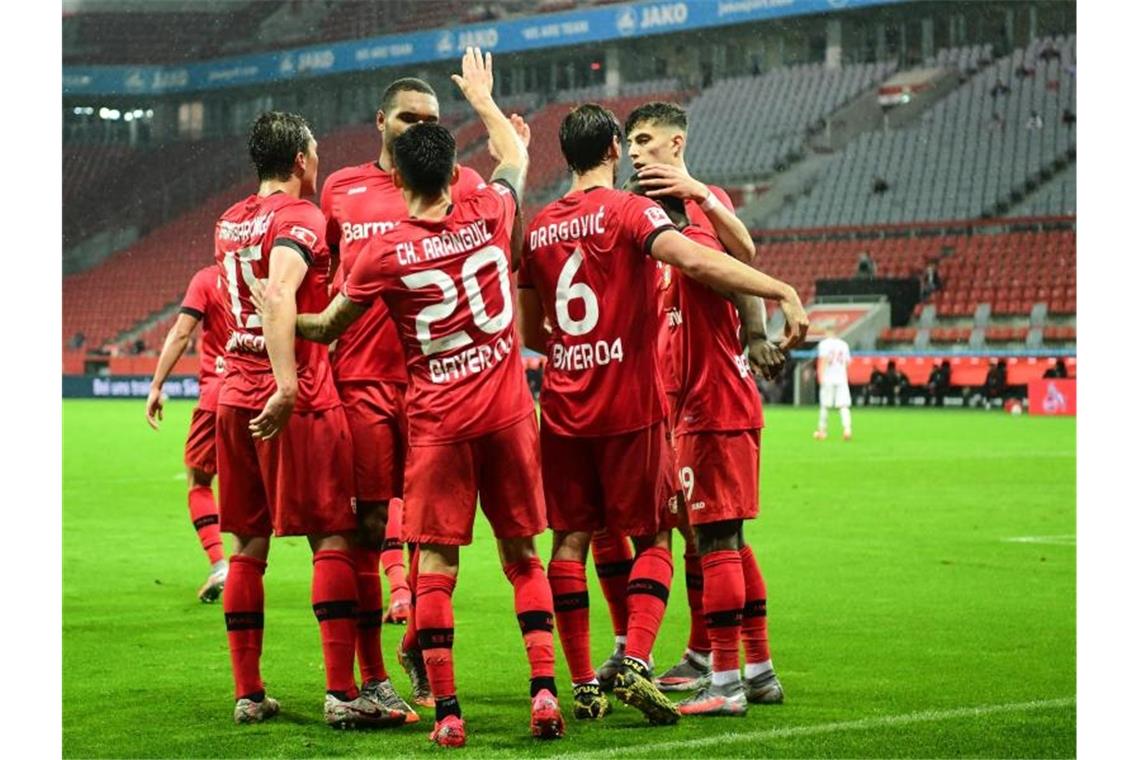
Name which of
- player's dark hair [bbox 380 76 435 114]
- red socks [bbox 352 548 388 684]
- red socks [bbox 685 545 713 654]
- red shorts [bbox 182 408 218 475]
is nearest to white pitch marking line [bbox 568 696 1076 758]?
red socks [bbox 685 545 713 654]

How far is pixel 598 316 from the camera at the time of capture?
5320 millimetres

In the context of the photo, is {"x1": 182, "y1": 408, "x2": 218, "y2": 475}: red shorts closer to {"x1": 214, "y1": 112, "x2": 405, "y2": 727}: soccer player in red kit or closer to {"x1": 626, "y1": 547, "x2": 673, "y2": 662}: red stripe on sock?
{"x1": 214, "y1": 112, "x2": 405, "y2": 727}: soccer player in red kit

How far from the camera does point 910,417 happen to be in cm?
2495

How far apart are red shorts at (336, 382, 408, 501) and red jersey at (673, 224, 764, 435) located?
100 cm

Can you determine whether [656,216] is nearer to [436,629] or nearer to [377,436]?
[377,436]

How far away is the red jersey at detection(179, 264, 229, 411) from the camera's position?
323 inches

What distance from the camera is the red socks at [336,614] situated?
17.4 feet

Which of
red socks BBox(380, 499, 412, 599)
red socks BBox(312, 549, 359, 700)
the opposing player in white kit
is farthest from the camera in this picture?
the opposing player in white kit

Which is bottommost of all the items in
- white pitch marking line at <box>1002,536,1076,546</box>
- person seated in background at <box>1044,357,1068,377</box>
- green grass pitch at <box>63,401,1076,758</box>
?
green grass pitch at <box>63,401,1076,758</box>

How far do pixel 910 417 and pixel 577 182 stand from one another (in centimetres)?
2024

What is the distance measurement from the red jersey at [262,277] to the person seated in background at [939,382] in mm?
23496

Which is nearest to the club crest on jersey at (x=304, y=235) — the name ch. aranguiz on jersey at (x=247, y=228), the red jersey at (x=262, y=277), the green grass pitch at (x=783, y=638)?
the red jersey at (x=262, y=277)

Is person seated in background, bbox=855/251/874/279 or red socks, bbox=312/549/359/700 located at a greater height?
person seated in background, bbox=855/251/874/279
